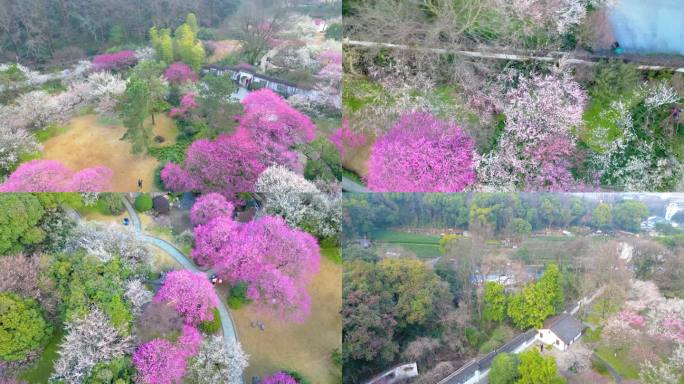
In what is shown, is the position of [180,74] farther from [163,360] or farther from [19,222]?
[163,360]

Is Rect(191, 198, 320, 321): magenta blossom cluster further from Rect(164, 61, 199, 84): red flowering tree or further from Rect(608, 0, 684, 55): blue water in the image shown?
Rect(608, 0, 684, 55): blue water

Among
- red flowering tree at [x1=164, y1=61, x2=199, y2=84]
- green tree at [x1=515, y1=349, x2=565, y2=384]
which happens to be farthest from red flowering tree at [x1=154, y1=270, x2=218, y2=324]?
green tree at [x1=515, y1=349, x2=565, y2=384]

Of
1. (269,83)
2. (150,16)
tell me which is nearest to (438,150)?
(269,83)

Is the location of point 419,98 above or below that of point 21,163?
above

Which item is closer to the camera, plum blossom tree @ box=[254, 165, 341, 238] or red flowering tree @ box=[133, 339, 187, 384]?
red flowering tree @ box=[133, 339, 187, 384]

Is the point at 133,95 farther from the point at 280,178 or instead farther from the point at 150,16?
the point at 280,178

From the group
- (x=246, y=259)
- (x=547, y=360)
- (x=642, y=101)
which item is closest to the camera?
(x=547, y=360)

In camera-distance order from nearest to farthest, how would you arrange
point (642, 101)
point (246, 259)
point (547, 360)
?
point (547, 360), point (246, 259), point (642, 101)
